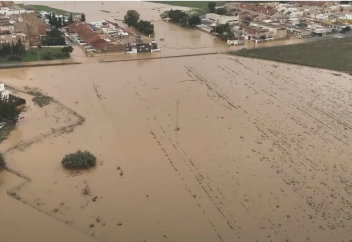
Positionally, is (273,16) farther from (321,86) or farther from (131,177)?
(131,177)

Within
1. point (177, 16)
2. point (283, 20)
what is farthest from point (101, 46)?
point (283, 20)

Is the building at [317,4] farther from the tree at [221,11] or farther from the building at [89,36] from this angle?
the building at [89,36]

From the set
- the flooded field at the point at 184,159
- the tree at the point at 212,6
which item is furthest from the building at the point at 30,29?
the tree at the point at 212,6

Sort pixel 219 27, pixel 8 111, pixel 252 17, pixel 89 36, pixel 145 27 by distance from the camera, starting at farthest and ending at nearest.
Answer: pixel 252 17 → pixel 219 27 → pixel 145 27 → pixel 89 36 → pixel 8 111

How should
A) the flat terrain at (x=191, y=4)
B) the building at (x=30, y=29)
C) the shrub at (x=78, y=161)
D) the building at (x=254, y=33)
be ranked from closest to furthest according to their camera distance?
the shrub at (x=78, y=161), the building at (x=30, y=29), the building at (x=254, y=33), the flat terrain at (x=191, y=4)

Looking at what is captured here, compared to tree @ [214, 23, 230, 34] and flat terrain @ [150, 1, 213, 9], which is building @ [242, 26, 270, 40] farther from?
flat terrain @ [150, 1, 213, 9]

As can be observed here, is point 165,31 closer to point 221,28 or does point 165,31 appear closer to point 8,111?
point 221,28
